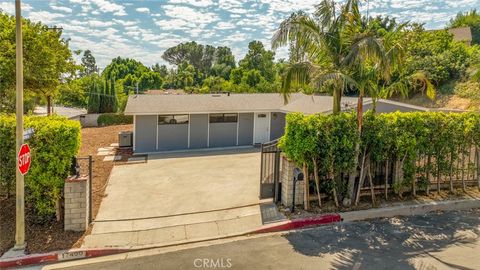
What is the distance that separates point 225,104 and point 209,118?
1358 mm

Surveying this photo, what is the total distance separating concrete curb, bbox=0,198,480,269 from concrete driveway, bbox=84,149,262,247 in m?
0.28

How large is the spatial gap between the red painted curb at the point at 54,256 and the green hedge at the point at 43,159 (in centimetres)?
134

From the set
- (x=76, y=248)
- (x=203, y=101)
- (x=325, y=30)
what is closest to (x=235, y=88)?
(x=203, y=101)

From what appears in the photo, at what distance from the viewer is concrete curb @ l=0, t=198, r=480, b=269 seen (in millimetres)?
6299

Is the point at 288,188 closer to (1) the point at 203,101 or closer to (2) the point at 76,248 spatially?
(2) the point at 76,248

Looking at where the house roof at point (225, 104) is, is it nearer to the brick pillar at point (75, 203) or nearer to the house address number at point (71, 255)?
the brick pillar at point (75, 203)

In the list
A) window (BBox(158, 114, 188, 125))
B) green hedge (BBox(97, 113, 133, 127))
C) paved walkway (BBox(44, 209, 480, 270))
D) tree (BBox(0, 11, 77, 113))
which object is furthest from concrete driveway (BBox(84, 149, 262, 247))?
green hedge (BBox(97, 113, 133, 127))

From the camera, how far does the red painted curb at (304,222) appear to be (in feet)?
25.6

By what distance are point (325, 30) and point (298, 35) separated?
755mm

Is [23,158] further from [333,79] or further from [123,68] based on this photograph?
[123,68]

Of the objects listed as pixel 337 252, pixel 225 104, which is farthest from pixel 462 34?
pixel 337 252

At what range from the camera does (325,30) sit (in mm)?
8781

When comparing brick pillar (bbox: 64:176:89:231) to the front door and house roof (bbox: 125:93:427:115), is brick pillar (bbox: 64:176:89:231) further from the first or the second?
the front door

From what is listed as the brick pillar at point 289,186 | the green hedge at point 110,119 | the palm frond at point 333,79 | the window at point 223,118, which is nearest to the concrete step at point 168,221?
the brick pillar at point 289,186
